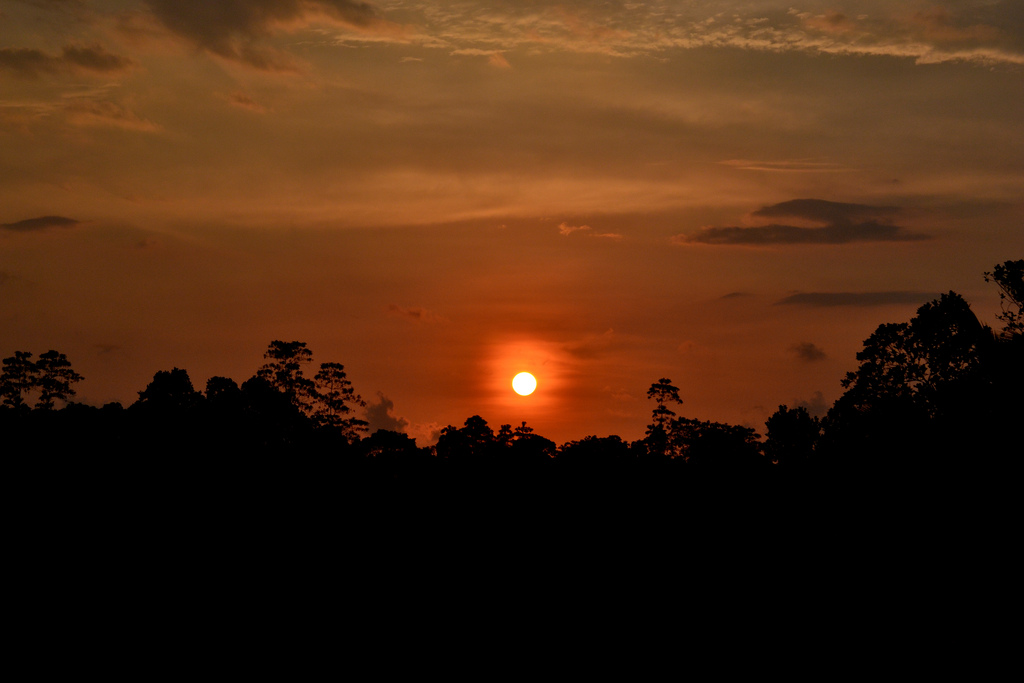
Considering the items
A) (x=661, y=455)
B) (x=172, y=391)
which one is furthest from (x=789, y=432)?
(x=172, y=391)

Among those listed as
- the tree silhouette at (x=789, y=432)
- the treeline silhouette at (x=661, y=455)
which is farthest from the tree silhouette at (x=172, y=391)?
the tree silhouette at (x=789, y=432)

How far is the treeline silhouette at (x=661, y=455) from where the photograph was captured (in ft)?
146

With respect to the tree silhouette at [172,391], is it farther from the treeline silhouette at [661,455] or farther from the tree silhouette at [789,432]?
the tree silhouette at [789,432]

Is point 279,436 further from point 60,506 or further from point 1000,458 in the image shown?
point 1000,458

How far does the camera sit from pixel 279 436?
8975cm

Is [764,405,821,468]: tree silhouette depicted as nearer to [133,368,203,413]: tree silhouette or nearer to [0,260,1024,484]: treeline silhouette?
[0,260,1024,484]: treeline silhouette

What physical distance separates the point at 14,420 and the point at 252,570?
34.9 meters

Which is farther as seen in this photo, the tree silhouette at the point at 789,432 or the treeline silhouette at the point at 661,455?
the tree silhouette at the point at 789,432

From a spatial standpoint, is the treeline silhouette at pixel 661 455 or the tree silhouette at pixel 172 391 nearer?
the treeline silhouette at pixel 661 455

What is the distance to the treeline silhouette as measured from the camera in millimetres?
44562

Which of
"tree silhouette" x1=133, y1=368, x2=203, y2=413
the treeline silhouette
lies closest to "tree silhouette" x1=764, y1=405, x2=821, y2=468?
the treeline silhouette

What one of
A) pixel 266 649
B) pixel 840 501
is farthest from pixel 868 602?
pixel 266 649

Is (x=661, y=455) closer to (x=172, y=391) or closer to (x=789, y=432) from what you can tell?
(x=789, y=432)

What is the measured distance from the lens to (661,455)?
72.7 m
